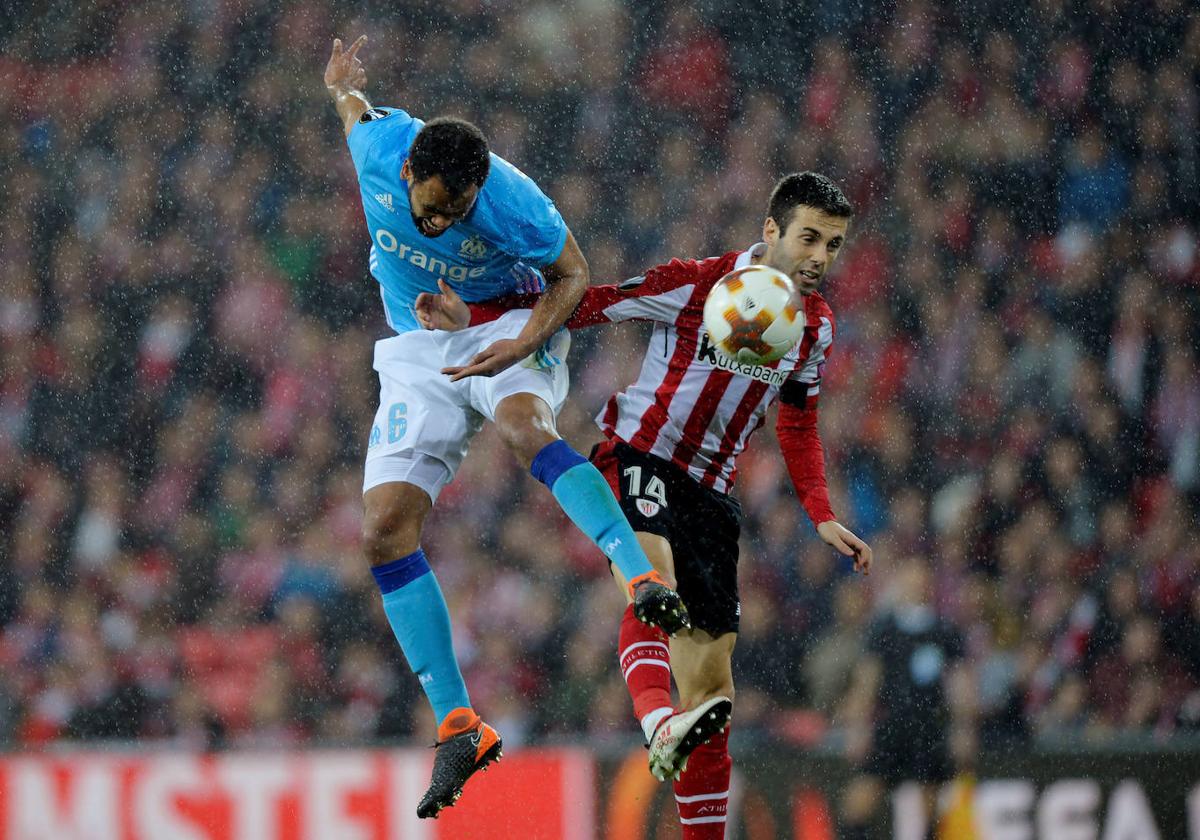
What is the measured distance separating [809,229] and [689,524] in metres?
0.99

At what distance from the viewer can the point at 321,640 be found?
8.86 m

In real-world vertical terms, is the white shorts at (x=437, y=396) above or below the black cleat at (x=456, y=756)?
above

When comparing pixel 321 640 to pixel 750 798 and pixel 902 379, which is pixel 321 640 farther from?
pixel 902 379

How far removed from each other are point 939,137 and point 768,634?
3800 millimetres

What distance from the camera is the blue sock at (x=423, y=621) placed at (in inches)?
190

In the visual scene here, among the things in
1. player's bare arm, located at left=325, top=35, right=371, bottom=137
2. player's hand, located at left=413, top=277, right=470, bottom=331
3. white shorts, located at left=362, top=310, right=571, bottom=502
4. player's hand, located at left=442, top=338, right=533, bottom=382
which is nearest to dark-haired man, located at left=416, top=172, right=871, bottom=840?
player's hand, located at left=413, top=277, right=470, bottom=331

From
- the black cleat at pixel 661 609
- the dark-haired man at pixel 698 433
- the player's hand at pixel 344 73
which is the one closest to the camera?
the black cleat at pixel 661 609

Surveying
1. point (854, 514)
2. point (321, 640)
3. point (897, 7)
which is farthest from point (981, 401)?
point (321, 640)

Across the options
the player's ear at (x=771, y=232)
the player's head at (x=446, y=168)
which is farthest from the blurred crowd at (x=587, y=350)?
the player's head at (x=446, y=168)

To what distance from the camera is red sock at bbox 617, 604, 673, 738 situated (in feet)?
15.6

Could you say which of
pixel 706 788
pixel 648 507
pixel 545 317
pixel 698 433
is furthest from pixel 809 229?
pixel 706 788

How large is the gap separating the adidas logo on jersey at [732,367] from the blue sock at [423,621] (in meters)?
1.09

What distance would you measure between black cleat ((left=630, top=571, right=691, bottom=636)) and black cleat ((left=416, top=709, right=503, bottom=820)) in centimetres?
72

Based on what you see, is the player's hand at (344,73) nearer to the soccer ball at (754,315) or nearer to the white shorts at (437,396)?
the white shorts at (437,396)
